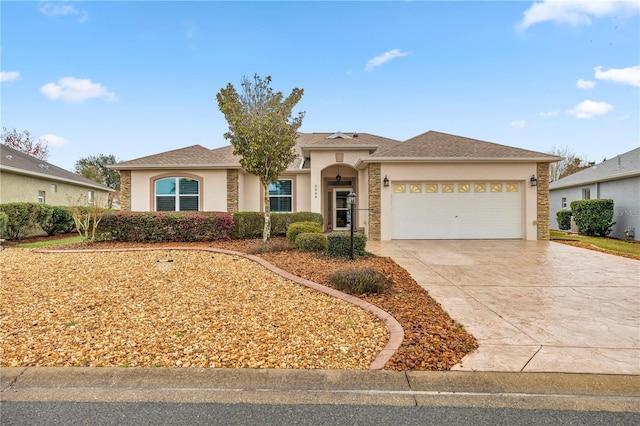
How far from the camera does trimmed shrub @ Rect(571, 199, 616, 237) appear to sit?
1480 cm

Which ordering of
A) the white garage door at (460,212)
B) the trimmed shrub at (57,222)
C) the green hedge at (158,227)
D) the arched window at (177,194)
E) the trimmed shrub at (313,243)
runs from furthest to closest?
the arched window at (177,194), the trimmed shrub at (57,222), the white garage door at (460,212), the green hedge at (158,227), the trimmed shrub at (313,243)

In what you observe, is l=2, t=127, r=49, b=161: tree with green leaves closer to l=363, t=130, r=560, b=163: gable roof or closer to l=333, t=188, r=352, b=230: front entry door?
l=333, t=188, r=352, b=230: front entry door

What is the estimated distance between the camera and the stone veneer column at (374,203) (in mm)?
11953

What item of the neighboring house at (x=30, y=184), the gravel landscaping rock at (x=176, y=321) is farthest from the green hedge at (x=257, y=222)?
the neighboring house at (x=30, y=184)

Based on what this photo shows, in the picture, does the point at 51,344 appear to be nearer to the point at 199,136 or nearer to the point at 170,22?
the point at 170,22

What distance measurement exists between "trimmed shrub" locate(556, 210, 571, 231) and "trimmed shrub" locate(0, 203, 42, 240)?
87.5ft

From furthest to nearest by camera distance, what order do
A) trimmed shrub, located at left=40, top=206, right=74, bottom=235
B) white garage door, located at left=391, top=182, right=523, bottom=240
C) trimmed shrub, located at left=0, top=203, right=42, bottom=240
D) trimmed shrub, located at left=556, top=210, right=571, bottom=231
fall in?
trimmed shrub, located at left=556, top=210, right=571, bottom=231
trimmed shrub, located at left=40, top=206, right=74, bottom=235
white garage door, located at left=391, top=182, right=523, bottom=240
trimmed shrub, located at left=0, top=203, right=42, bottom=240

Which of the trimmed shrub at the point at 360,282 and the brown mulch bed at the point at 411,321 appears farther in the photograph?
the trimmed shrub at the point at 360,282

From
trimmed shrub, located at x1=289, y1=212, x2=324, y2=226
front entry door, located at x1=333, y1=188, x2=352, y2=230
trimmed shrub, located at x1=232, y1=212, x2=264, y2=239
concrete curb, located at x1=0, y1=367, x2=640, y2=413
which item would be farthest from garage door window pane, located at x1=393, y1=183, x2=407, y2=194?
concrete curb, located at x1=0, y1=367, x2=640, y2=413

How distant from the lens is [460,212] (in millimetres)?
12086

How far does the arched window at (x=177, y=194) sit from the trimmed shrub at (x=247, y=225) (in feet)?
14.0

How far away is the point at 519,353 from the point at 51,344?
15.8ft

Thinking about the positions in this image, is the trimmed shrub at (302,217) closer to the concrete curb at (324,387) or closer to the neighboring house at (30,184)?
the neighboring house at (30,184)

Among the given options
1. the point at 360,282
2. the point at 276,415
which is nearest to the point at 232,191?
the point at 360,282
